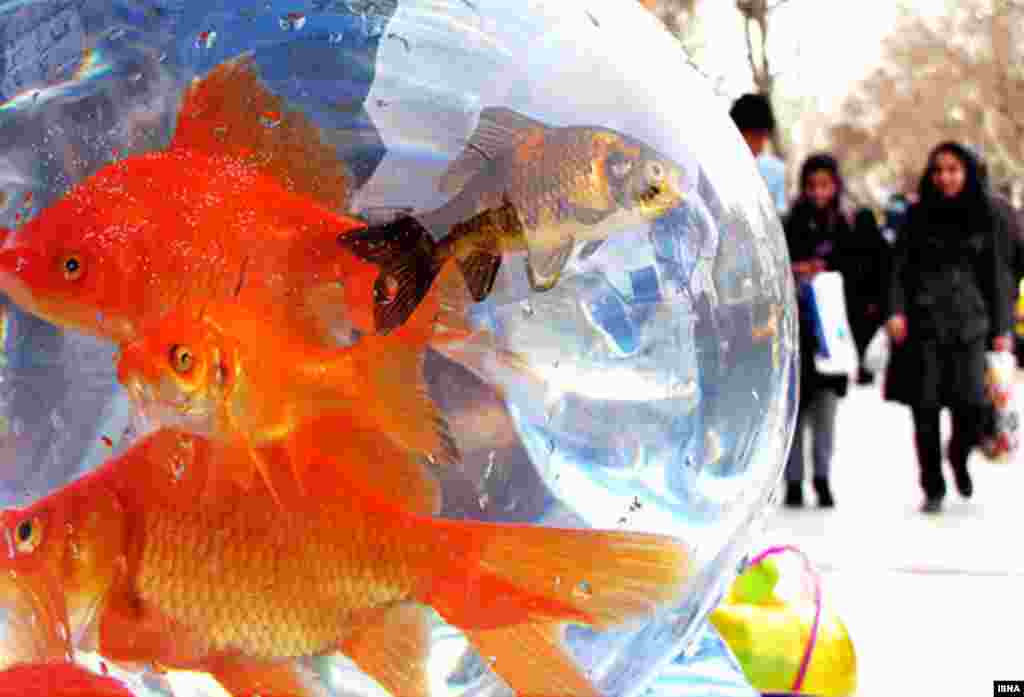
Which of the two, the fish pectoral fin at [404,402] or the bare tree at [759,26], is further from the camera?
the bare tree at [759,26]

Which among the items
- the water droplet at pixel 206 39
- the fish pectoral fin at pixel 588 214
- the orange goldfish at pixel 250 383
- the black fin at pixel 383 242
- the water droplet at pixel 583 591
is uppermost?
the water droplet at pixel 206 39

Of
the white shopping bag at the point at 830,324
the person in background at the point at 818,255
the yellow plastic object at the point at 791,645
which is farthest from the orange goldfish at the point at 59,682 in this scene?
the person in background at the point at 818,255

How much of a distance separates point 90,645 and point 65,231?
0.35m

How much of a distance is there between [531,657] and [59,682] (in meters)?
0.42

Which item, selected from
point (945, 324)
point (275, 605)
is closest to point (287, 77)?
point (275, 605)

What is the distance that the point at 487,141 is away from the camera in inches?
44.2

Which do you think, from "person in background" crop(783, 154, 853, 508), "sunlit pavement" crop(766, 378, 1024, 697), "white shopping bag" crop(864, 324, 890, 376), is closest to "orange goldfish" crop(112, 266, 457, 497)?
"sunlit pavement" crop(766, 378, 1024, 697)

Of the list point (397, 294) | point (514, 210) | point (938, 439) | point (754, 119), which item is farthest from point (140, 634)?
point (938, 439)

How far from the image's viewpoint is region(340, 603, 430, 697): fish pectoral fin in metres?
1.08

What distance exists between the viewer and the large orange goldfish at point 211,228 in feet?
3.45

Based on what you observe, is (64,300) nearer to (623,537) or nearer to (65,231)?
(65,231)

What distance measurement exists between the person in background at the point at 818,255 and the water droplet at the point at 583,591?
4540 millimetres

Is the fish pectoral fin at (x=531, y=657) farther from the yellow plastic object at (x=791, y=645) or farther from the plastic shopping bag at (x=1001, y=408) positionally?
the plastic shopping bag at (x=1001, y=408)

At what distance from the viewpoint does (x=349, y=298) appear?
1.06m
